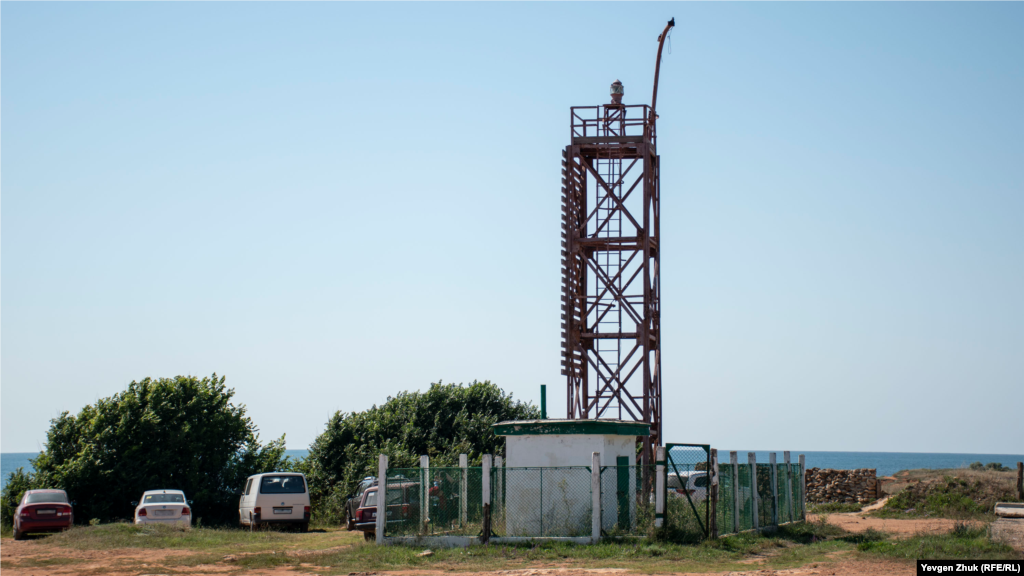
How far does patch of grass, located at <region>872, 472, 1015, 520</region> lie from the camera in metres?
30.5

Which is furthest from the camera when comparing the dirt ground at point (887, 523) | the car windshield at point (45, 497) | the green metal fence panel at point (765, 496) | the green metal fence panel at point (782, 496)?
the car windshield at point (45, 497)

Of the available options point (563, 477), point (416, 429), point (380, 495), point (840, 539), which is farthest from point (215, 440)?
point (840, 539)

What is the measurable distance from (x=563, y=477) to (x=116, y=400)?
20.3 meters

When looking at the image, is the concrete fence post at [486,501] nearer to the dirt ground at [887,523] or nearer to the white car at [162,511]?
the dirt ground at [887,523]

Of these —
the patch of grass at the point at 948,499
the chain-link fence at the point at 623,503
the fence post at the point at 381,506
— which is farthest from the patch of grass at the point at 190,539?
the patch of grass at the point at 948,499

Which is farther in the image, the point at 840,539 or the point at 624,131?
→ the point at 624,131

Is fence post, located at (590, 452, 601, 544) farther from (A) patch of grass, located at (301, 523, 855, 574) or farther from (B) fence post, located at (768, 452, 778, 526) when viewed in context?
(B) fence post, located at (768, 452, 778, 526)

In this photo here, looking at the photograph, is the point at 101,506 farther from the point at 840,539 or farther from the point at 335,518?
the point at 840,539

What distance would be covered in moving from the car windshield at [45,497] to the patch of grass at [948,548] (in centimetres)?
2317

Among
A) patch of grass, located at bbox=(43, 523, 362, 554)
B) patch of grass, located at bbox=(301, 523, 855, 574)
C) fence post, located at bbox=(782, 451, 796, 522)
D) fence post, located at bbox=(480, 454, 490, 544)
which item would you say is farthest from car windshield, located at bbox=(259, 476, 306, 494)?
fence post, located at bbox=(782, 451, 796, 522)

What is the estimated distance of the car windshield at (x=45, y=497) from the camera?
27.4m

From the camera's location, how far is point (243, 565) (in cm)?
1806

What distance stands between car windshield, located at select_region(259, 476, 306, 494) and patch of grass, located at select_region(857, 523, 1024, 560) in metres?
16.3

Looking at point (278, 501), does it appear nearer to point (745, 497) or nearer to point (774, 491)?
point (745, 497)
